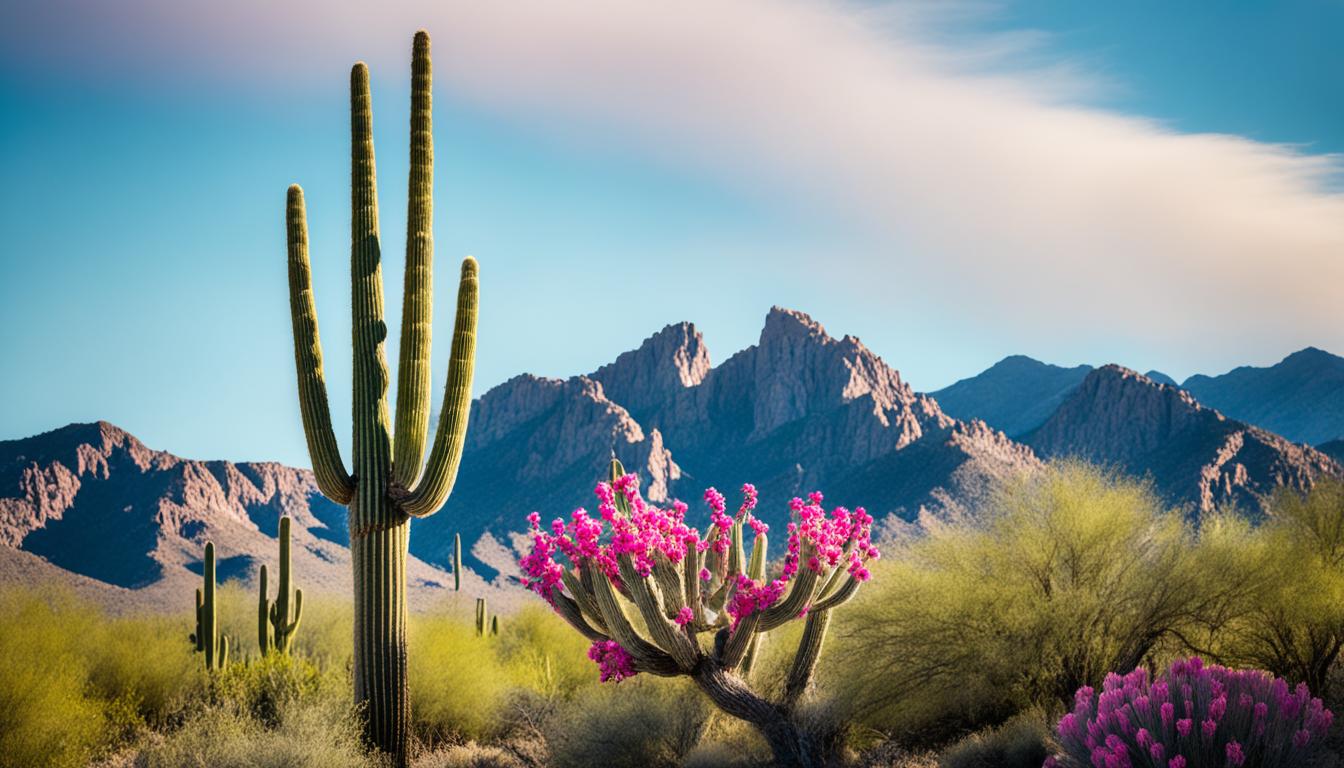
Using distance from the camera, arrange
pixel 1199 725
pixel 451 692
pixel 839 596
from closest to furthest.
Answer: pixel 1199 725, pixel 839 596, pixel 451 692

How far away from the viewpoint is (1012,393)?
141500mm

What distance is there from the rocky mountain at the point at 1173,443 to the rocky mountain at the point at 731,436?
9.17 meters

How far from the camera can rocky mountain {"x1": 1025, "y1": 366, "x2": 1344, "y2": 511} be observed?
76.6m

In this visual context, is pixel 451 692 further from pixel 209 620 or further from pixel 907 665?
pixel 907 665

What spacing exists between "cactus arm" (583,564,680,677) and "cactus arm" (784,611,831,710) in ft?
6.63

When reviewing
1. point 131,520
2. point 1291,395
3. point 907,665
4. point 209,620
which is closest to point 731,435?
point 1291,395

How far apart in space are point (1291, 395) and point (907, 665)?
12349 cm

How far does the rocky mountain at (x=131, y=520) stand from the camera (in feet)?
261

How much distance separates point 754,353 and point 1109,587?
12751 cm

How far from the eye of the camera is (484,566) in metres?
93.6

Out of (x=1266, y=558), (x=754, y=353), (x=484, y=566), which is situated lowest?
(x=484, y=566)

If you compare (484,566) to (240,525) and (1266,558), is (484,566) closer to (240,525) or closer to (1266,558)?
(240,525)

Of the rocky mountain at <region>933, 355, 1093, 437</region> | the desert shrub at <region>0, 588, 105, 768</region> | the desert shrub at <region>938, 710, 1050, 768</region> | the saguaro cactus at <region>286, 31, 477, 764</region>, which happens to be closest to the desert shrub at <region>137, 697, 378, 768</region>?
the saguaro cactus at <region>286, 31, 477, 764</region>

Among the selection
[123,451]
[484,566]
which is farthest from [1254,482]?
[123,451]
